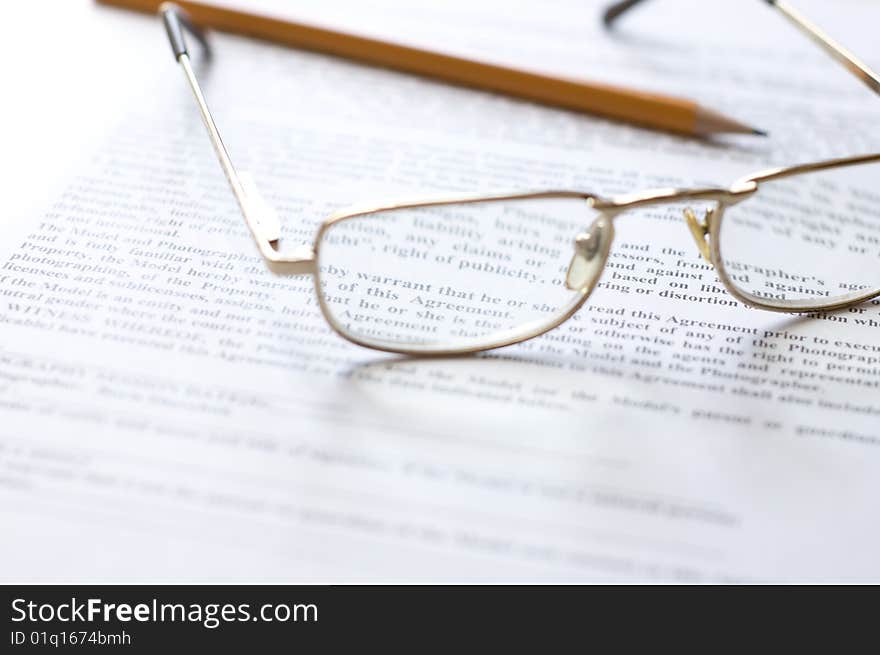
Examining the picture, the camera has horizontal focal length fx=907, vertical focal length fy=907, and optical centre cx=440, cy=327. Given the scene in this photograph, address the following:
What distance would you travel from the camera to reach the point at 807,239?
25.5 inches

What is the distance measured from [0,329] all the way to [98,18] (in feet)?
1.44

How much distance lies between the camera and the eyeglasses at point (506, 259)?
1.77ft

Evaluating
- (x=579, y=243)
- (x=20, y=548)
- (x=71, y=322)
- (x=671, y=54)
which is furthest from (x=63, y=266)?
(x=671, y=54)

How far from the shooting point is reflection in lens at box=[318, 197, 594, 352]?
550 millimetres

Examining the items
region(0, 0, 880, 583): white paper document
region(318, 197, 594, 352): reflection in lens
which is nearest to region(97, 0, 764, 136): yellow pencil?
region(0, 0, 880, 583): white paper document

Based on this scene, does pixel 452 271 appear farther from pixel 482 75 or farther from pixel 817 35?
pixel 817 35

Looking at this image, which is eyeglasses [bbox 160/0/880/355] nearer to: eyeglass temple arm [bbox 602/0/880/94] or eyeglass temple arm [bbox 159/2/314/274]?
eyeglass temple arm [bbox 159/2/314/274]

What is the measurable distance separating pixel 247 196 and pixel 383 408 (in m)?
0.18

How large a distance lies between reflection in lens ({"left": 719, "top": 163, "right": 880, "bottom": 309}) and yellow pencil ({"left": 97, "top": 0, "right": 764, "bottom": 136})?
8 centimetres

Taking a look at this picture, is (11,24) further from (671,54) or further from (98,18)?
(671,54)

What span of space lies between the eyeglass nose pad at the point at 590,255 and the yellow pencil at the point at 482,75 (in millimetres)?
246

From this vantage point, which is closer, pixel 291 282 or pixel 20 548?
pixel 20 548

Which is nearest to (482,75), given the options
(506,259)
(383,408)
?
(506,259)
